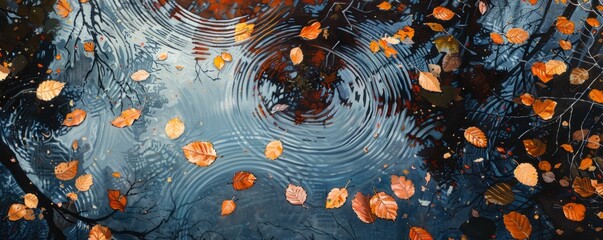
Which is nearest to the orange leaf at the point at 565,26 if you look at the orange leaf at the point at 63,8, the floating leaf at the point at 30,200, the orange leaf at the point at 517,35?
the orange leaf at the point at 517,35

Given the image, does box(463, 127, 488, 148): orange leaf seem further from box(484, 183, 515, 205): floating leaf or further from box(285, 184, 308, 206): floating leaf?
box(285, 184, 308, 206): floating leaf

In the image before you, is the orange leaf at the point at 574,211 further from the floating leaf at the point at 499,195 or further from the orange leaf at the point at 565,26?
the orange leaf at the point at 565,26

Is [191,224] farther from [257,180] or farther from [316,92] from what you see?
[316,92]

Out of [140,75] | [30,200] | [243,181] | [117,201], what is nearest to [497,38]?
[243,181]

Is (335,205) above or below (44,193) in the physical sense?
below

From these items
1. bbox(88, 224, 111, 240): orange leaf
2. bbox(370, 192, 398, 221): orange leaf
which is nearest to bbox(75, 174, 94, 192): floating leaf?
bbox(88, 224, 111, 240): orange leaf

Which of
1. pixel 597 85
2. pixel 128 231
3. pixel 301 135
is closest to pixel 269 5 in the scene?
pixel 301 135

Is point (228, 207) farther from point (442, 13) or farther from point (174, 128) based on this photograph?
point (442, 13)
